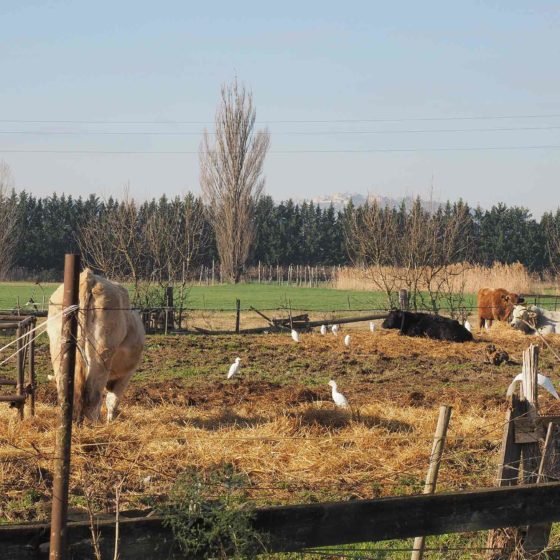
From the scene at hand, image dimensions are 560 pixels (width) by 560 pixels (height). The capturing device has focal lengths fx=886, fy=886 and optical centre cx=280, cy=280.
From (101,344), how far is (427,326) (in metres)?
14.4

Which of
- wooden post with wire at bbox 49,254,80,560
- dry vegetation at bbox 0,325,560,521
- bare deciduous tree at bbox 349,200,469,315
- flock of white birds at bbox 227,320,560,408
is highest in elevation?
bare deciduous tree at bbox 349,200,469,315

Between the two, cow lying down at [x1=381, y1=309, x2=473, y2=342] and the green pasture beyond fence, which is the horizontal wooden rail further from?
the green pasture beyond fence

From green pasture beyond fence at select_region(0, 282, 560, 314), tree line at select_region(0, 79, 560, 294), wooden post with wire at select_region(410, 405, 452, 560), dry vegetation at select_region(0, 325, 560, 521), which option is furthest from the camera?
tree line at select_region(0, 79, 560, 294)

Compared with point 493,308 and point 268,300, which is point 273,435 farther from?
point 268,300

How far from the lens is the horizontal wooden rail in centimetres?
359

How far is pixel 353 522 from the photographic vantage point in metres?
4.01

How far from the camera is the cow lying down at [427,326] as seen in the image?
22355 millimetres

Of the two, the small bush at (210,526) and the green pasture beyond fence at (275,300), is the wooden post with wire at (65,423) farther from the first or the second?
the green pasture beyond fence at (275,300)

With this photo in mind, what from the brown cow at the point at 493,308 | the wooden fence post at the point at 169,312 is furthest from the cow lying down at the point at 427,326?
the wooden fence post at the point at 169,312

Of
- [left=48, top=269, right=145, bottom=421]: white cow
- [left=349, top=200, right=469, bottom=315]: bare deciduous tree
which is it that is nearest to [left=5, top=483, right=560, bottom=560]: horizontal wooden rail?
[left=48, top=269, right=145, bottom=421]: white cow

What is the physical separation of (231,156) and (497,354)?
161ft

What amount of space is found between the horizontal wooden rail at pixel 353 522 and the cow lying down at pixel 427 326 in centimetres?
1801

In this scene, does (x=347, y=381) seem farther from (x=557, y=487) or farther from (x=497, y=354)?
(x=557, y=487)

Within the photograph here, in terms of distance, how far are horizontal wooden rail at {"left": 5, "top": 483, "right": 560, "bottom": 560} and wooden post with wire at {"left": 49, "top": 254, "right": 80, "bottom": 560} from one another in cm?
8
